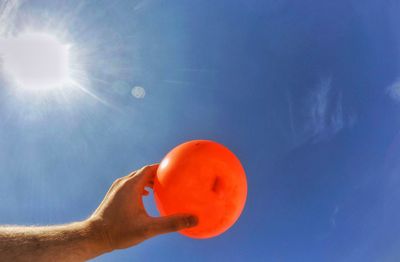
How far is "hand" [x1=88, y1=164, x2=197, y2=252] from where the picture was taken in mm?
3275

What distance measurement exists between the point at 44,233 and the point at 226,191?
276 cm

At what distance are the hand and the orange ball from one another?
0.51 m

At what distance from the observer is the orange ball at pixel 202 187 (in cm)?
448

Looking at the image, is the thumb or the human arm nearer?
the human arm

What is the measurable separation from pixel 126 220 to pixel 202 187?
55.8 inches

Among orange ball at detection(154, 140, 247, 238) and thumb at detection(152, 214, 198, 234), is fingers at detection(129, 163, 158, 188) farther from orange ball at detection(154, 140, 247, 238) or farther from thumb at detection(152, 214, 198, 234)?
thumb at detection(152, 214, 198, 234)

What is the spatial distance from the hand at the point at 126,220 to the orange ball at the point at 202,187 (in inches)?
20.1

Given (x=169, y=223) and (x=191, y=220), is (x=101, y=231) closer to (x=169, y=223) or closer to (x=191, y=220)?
(x=169, y=223)

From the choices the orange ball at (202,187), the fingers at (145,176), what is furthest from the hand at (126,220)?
the orange ball at (202,187)

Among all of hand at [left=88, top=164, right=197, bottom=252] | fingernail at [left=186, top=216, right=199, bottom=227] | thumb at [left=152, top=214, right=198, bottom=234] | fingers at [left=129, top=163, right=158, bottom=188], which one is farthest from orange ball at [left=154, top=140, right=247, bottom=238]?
thumb at [left=152, top=214, right=198, bottom=234]

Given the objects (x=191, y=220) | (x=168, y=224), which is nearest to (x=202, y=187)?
(x=191, y=220)

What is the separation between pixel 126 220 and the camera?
11.5ft

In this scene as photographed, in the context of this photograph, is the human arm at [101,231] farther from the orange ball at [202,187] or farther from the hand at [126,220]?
the orange ball at [202,187]

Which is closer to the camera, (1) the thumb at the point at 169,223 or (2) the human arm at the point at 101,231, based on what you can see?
(2) the human arm at the point at 101,231
